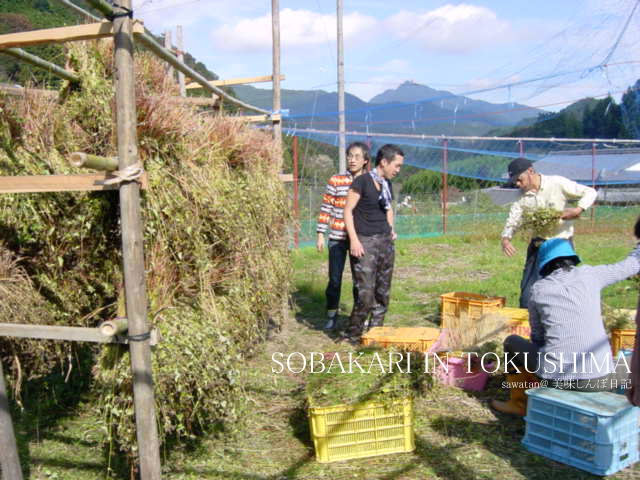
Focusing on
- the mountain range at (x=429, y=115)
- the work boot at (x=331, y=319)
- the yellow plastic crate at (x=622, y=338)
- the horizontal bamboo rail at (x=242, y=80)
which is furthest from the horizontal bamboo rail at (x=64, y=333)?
the mountain range at (x=429, y=115)

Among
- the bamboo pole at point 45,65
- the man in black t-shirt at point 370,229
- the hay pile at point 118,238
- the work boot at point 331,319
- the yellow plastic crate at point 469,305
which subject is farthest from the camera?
the work boot at point 331,319

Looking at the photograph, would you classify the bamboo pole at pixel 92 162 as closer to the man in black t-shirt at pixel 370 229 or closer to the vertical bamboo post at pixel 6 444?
the vertical bamboo post at pixel 6 444

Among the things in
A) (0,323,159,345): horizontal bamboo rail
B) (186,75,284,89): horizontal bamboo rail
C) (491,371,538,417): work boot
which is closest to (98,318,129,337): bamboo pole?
(0,323,159,345): horizontal bamboo rail

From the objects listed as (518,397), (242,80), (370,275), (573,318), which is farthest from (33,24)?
(573,318)

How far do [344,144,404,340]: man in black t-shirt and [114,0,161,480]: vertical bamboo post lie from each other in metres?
2.72

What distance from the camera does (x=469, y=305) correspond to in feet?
18.5

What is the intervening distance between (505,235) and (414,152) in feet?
32.4

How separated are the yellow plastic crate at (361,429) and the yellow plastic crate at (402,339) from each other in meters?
1.05

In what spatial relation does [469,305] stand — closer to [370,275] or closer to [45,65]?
[370,275]

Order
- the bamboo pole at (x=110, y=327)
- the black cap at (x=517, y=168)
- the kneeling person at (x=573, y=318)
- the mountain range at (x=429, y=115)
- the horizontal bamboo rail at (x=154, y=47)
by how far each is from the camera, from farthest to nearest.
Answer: the mountain range at (x=429, y=115) < the black cap at (x=517, y=168) < the kneeling person at (x=573, y=318) < the bamboo pole at (x=110, y=327) < the horizontal bamboo rail at (x=154, y=47)

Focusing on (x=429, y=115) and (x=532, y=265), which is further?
(x=429, y=115)

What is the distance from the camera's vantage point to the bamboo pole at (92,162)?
2.21 metres

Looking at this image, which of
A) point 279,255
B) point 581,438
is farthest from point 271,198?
point 581,438

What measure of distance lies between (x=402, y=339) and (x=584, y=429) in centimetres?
166
